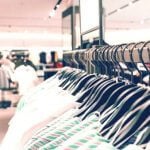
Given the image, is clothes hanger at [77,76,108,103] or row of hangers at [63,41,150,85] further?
clothes hanger at [77,76,108,103]

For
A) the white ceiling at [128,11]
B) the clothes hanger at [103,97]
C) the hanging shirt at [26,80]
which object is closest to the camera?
the clothes hanger at [103,97]

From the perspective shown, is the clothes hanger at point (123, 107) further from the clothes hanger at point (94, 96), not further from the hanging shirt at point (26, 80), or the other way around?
the hanging shirt at point (26, 80)

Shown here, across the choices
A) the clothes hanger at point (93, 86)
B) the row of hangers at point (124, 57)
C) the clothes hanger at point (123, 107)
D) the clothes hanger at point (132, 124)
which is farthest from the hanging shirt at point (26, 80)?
the clothes hanger at point (132, 124)

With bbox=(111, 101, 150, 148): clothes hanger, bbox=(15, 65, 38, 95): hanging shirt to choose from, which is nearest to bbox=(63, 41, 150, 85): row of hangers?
bbox=(111, 101, 150, 148): clothes hanger

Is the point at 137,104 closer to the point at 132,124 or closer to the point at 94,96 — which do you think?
the point at 132,124

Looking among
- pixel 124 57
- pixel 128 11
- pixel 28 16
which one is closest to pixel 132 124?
pixel 124 57

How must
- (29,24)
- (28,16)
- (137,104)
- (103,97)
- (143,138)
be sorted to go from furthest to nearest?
(29,24) < (28,16) < (103,97) < (137,104) < (143,138)

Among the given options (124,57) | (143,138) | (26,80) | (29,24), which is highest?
(29,24)

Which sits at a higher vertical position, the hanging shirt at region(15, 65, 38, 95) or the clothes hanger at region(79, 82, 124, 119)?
the clothes hanger at region(79, 82, 124, 119)

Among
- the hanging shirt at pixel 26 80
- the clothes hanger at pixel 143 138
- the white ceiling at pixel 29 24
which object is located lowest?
the hanging shirt at pixel 26 80

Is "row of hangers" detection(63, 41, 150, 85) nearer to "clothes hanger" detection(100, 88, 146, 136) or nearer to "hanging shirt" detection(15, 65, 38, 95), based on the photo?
"clothes hanger" detection(100, 88, 146, 136)

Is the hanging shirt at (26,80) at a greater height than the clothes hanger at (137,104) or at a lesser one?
lesser

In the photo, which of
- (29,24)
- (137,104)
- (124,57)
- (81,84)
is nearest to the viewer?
(137,104)

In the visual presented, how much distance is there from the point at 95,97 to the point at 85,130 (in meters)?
0.29
